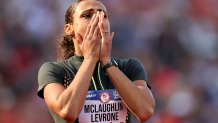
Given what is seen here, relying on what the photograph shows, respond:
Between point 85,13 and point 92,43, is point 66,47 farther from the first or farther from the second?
point 92,43

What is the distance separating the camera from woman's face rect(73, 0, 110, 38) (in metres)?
2.62

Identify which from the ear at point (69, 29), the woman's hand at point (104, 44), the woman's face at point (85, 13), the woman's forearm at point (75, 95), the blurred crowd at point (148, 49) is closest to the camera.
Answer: the woman's forearm at point (75, 95)

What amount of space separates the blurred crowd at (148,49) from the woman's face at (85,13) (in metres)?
3.21

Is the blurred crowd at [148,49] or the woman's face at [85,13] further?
the blurred crowd at [148,49]

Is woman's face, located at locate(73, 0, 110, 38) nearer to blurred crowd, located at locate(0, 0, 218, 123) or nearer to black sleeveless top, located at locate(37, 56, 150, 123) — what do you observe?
black sleeveless top, located at locate(37, 56, 150, 123)

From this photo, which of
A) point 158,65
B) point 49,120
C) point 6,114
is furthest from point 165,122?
point 6,114

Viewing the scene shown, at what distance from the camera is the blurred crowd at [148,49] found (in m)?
6.00

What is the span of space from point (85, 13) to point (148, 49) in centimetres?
410

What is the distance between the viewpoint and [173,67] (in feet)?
22.1

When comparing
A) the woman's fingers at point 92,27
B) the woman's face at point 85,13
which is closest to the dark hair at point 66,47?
the woman's face at point 85,13

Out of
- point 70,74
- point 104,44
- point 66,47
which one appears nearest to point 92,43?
point 104,44

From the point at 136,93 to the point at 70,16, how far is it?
66cm

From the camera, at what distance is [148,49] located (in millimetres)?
6707

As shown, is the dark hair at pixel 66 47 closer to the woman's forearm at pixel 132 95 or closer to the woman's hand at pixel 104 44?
the woman's hand at pixel 104 44
